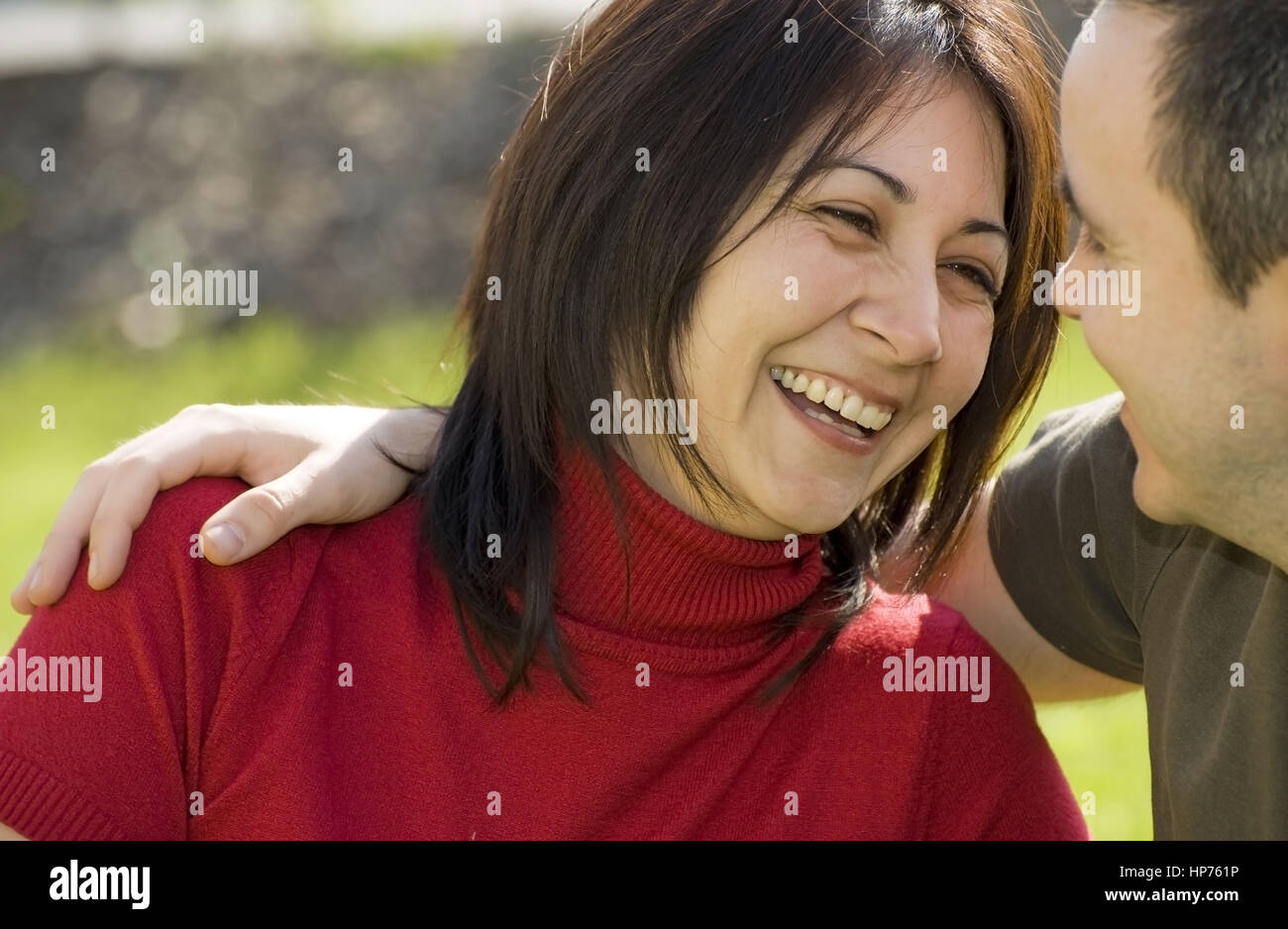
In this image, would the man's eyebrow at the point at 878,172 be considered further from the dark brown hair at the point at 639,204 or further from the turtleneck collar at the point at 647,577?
the turtleneck collar at the point at 647,577

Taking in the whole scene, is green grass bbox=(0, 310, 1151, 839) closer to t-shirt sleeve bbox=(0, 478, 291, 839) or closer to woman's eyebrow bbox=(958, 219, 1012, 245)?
woman's eyebrow bbox=(958, 219, 1012, 245)

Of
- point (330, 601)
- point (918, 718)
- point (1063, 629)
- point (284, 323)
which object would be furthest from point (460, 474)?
point (284, 323)

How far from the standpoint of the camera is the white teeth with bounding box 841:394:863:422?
96.2 inches

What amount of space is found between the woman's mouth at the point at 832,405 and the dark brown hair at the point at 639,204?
0.17 m

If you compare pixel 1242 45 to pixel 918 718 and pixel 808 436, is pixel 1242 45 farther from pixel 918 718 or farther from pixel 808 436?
pixel 918 718

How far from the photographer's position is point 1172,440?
2.29 m

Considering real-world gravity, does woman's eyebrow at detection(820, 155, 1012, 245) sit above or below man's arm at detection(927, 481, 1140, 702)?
above

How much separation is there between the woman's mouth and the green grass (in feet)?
11.3

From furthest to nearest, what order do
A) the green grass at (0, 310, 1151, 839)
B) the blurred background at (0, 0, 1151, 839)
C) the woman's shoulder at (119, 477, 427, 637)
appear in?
the blurred background at (0, 0, 1151, 839) < the green grass at (0, 310, 1151, 839) < the woman's shoulder at (119, 477, 427, 637)

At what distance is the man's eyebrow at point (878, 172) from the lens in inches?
92.9

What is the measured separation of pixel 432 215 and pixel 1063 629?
20.5ft

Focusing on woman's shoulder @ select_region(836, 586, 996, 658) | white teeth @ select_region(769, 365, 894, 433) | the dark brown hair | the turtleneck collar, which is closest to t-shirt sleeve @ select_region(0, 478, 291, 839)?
the dark brown hair

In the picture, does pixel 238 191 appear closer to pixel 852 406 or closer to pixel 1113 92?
pixel 852 406

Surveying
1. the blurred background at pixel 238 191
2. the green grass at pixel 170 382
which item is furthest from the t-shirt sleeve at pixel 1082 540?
the blurred background at pixel 238 191
